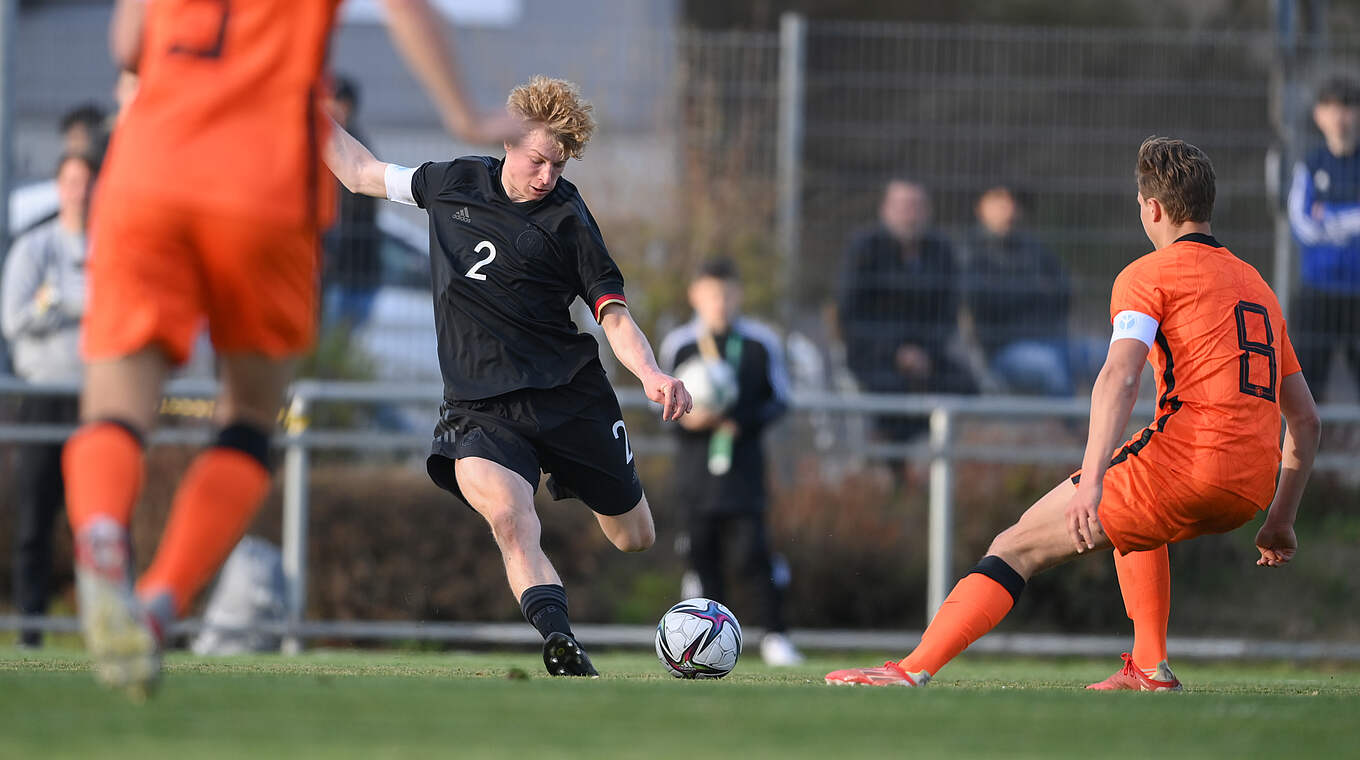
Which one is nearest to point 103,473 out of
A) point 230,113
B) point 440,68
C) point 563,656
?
point 230,113

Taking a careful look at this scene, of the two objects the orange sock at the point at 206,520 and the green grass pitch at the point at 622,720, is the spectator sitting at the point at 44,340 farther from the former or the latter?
the orange sock at the point at 206,520

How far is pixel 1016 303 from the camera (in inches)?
460

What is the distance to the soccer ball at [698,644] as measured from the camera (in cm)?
656

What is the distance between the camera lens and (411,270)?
1171cm

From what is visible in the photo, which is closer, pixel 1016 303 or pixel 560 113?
pixel 560 113

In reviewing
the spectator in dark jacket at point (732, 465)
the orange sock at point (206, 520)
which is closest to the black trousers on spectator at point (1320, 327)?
the spectator in dark jacket at point (732, 465)

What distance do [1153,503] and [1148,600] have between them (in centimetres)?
64

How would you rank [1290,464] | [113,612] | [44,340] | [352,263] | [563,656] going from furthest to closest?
[352,263] → [44,340] → [1290,464] → [563,656] → [113,612]

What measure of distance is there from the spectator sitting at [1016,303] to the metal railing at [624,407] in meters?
1.15

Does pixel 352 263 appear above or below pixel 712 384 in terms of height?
above

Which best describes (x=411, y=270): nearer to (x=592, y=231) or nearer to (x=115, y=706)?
(x=592, y=231)

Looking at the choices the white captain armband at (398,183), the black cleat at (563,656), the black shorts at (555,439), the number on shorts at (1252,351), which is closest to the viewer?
the number on shorts at (1252,351)

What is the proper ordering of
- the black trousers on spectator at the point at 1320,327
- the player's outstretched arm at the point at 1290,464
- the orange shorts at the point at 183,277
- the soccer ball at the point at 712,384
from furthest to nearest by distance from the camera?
the black trousers on spectator at the point at 1320,327
the soccer ball at the point at 712,384
the player's outstretched arm at the point at 1290,464
the orange shorts at the point at 183,277

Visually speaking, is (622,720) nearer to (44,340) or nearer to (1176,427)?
(1176,427)
